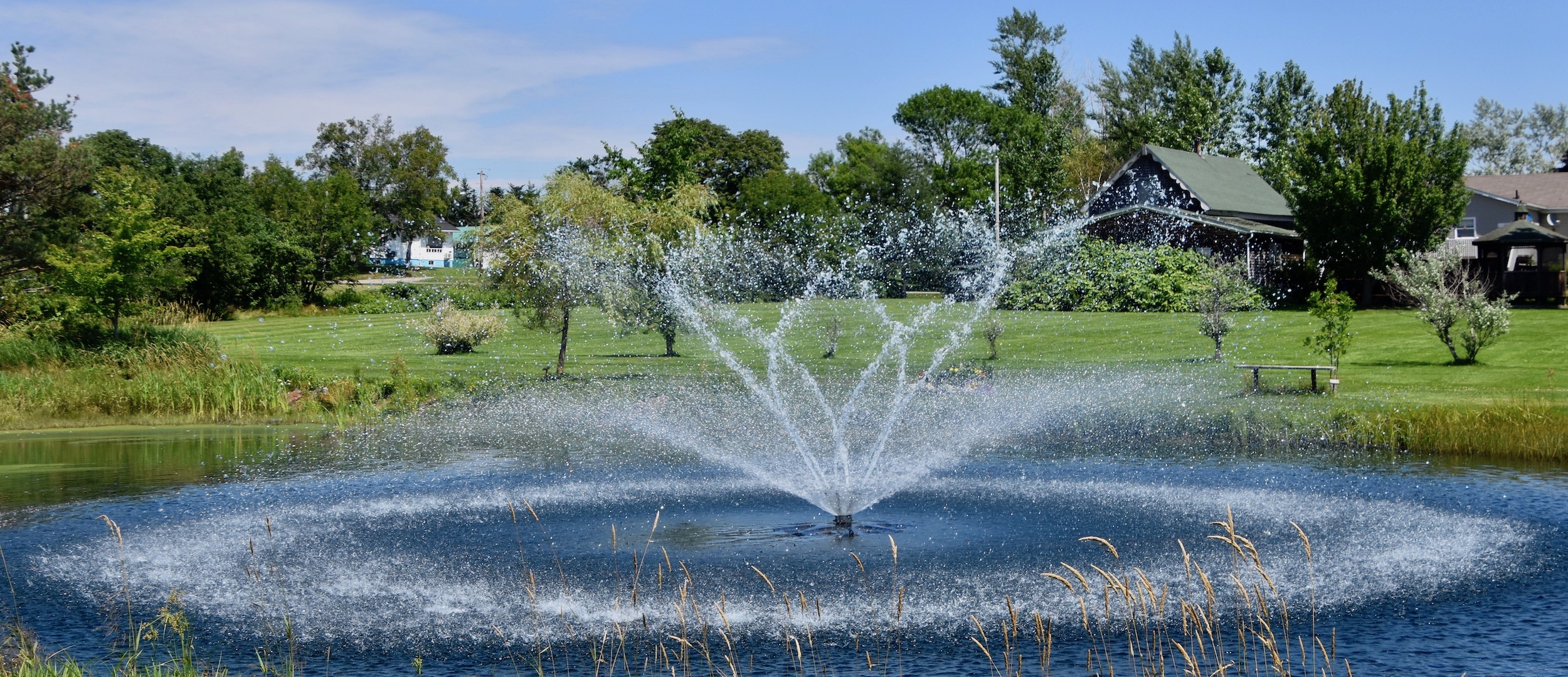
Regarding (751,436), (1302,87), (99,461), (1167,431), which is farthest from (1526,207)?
(99,461)

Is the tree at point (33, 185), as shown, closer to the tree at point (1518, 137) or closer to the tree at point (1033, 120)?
the tree at point (1033, 120)

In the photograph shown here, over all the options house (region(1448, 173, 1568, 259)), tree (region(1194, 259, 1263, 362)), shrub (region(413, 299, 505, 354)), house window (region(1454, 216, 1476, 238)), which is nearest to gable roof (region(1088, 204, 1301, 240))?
tree (region(1194, 259, 1263, 362))

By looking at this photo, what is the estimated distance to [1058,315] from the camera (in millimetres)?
45281

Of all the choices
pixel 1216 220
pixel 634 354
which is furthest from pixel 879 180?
pixel 634 354

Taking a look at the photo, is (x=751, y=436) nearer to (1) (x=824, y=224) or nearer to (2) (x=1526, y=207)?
(1) (x=824, y=224)

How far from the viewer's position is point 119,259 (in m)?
31.9

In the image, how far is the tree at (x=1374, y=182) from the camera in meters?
44.4

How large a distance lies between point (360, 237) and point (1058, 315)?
133ft

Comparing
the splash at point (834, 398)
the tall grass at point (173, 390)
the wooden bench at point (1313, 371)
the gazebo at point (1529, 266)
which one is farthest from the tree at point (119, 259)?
the gazebo at point (1529, 266)

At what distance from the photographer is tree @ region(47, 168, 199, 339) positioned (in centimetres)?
3164

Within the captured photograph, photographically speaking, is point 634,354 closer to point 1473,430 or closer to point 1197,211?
point 1473,430

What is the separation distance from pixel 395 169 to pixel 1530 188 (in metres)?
85.2

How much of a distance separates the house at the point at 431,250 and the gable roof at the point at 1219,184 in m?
69.4

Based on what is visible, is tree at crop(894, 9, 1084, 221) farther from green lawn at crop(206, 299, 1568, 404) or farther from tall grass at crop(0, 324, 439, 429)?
tall grass at crop(0, 324, 439, 429)
